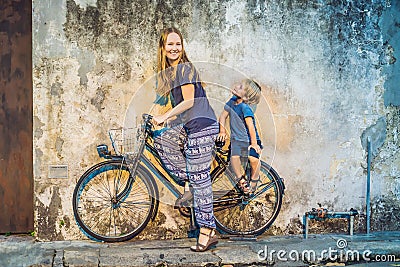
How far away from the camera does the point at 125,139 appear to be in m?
7.00

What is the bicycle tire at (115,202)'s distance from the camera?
6.90 meters

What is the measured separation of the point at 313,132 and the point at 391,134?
103cm

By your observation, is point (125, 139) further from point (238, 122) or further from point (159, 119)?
point (238, 122)

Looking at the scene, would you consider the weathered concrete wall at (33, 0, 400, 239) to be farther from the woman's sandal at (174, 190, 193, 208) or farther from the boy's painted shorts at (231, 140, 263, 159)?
the boy's painted shorts at (231, 140, 263, 159)

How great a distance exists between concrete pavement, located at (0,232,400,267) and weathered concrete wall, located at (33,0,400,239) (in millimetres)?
296

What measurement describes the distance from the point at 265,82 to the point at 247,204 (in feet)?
5.07

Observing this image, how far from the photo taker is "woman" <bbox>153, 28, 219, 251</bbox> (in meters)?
6.69

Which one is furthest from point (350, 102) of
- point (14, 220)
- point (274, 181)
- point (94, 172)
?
point (14, 220)

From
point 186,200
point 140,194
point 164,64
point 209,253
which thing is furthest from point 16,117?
point 209,253

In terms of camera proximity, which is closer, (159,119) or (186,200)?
(159,119)

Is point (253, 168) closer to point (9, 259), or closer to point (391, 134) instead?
point (391, 134)

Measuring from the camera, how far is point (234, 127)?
714 cm

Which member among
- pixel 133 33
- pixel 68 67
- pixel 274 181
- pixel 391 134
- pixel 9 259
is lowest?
pixel 9 259

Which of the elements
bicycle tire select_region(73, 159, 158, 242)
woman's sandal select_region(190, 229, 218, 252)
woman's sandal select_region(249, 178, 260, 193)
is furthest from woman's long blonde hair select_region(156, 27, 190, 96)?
woman's sandal select_region(190, 229, 218, 252)
